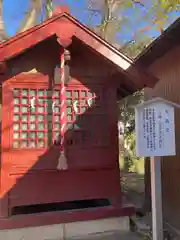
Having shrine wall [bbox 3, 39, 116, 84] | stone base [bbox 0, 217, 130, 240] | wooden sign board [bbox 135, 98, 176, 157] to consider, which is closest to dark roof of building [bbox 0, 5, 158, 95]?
shrine wall [bbox 3, 39, 116, 84]

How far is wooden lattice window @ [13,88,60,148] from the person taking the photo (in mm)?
5629

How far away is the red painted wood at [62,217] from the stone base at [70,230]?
10 cm

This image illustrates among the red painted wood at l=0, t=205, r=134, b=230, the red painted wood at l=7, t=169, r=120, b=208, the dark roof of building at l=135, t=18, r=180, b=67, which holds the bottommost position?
the red painted wood at l=0, t=205, r=134, b=230

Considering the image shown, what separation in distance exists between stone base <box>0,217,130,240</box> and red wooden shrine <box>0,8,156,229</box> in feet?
0.46

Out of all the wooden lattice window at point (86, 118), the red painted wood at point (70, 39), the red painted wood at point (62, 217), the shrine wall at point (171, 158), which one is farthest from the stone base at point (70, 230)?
the red painted wood at point (70, 39)

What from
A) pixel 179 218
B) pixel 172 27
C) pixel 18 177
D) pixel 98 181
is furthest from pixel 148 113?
pixel 18 177

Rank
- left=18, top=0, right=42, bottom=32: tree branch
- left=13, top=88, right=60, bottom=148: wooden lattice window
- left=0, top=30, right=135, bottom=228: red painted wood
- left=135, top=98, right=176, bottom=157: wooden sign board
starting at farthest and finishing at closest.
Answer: left=18, top=0, right=42, bottom=32: tree branch < left=13, top=88, right=60, bottom=148: wooden lattice window < left=0, top=30, right=135, bottom=228: red painted wood < left=135, top=98, right=176, bottom=157: wooden sign board

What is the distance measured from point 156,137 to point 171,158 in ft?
5.74

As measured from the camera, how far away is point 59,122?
5.75 m

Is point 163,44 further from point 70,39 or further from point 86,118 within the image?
point 86,118

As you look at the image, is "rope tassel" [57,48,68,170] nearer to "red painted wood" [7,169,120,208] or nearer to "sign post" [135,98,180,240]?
"red painted wood" [7,169,120,208]

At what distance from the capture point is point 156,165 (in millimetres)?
4566

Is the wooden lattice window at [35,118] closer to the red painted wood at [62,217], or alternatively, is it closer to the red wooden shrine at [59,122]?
the red wooden shrine at [59,122]

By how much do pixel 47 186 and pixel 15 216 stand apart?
2.75 ft
